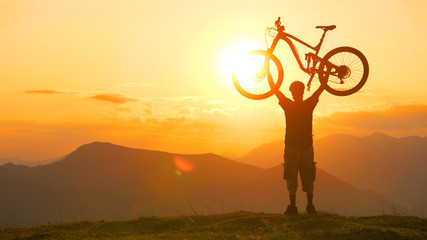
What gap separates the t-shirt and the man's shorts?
0.64 ft

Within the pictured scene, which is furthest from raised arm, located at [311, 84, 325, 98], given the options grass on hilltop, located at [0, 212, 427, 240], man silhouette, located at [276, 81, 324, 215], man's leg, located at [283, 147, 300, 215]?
grass on hilltop, located at [0, 212, 427, 240]

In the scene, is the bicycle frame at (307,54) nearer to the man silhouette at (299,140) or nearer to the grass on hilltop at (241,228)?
the man silhouette at (299,140)

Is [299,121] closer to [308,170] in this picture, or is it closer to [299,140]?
[299,140]

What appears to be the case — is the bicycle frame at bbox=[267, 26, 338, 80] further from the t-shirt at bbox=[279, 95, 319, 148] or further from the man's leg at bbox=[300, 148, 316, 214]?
the man's leg at bbox=[300, 148, 316, 214]

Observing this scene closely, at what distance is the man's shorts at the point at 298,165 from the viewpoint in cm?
1378

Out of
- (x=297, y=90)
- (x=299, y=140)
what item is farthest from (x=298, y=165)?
(x=297, y=90)

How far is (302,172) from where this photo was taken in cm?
1395

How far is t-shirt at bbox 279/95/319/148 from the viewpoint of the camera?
45.3 ft

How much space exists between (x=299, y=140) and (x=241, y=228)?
3.57 metres

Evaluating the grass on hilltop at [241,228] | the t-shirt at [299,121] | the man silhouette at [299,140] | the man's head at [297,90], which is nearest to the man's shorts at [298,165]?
the man silhouette at [299,140]

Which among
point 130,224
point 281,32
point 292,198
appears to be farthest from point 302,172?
point 130,224

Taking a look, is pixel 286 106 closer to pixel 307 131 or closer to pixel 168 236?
pixel 307 131

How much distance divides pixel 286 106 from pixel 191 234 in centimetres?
513

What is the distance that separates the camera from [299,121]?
1384 centimetres
